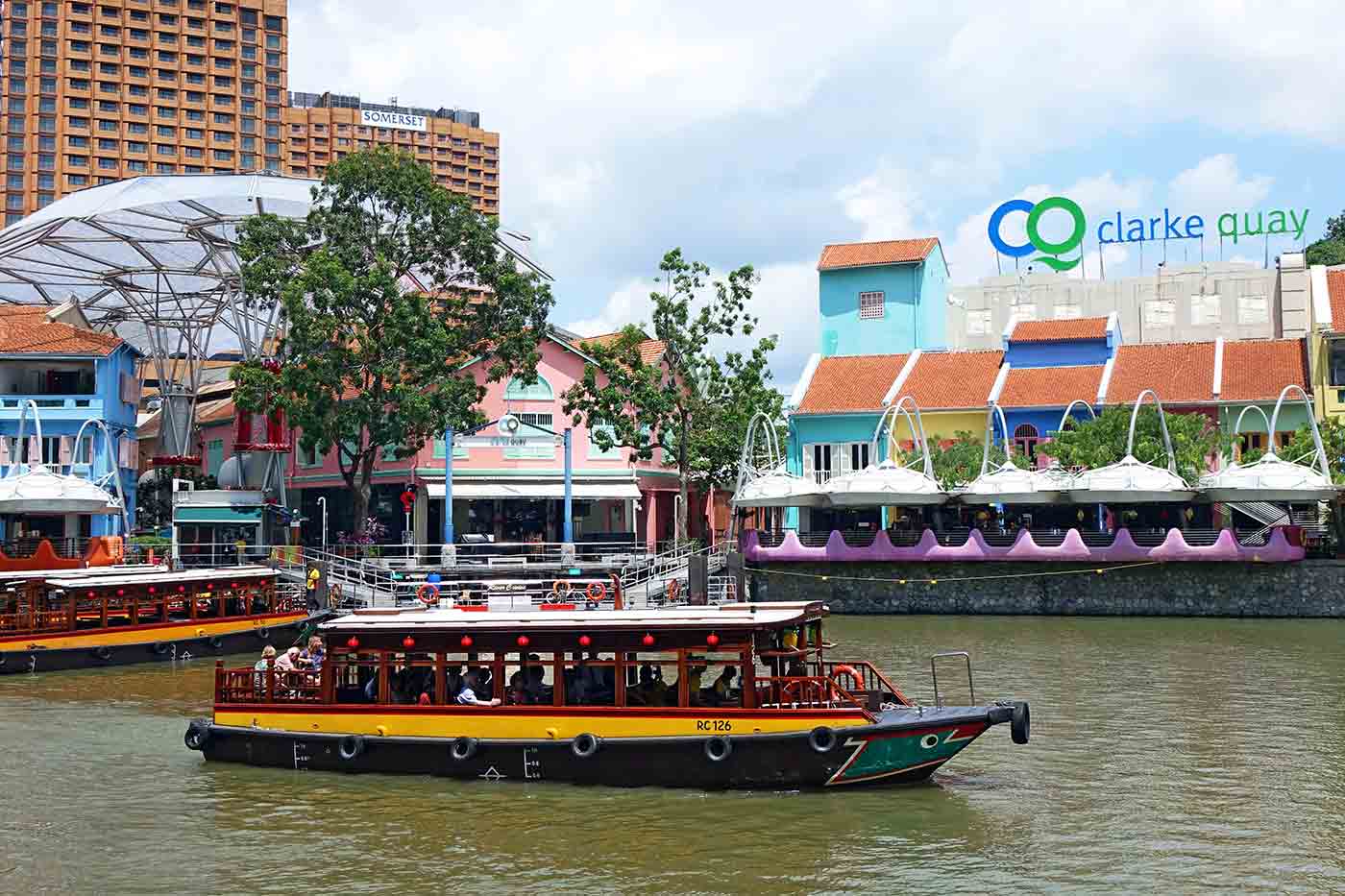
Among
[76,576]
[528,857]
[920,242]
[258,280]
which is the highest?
[920,242]

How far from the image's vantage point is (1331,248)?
8156 centimetres

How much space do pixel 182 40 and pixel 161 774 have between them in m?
101

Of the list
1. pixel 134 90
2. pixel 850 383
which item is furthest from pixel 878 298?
pixel 134 90

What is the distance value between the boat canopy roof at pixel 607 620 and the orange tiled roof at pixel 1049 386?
3621 cm

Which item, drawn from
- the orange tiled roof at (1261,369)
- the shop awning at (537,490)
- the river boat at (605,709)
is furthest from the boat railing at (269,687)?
the orange tiled roof at (1261,369)

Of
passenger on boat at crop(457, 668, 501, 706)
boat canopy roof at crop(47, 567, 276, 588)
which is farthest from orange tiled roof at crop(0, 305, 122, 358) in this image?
passenger on boat at crop(457, 668, 501, 706)

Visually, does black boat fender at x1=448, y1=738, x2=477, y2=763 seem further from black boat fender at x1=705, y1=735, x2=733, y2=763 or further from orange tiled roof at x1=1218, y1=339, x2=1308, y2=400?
orange tiled roof at x1=1218, y1=339, x2=1308, y2=400

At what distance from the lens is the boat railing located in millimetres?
20703

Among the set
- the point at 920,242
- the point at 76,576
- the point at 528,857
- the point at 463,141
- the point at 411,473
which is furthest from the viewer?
the point at 463,141

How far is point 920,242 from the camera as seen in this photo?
6469 cm

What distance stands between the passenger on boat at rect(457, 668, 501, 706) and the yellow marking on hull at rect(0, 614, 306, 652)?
52.7 feet

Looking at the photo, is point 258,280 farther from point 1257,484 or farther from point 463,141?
point 463,141

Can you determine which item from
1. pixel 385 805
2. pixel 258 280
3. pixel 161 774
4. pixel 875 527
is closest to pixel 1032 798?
pixel 385 805

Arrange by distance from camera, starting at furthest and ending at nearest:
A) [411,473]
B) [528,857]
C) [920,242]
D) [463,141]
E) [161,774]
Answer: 1. [463,141]
2. [920,242]
3. [411,473]
4. [161,774]
5. [528,857]
